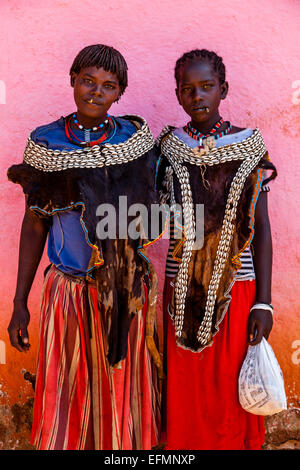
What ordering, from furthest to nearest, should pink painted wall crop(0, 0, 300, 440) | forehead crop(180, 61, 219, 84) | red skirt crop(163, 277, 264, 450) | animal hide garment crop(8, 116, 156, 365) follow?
1. pink painted wall crop(0, 0, 300, 440)
2. red skirt crop(163, 277, 264, 450)
3. forehead crop(180, 61, 219, 84)
4. animal hide garment crop(8, 116, 156, 365)

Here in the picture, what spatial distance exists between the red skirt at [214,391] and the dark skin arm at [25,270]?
649mm

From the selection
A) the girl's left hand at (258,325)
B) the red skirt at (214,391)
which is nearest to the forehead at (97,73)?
the red skirt at (214,391)

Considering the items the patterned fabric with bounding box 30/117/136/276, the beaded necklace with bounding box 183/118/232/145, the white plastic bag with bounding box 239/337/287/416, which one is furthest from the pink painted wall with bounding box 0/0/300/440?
the white plastic bag with bounding box 239/337/287/416

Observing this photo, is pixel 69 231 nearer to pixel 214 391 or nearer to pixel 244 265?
pixel 244 265

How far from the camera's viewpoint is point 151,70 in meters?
2.97

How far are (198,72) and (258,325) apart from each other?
1161 mm

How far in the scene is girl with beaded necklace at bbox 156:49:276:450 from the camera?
228 centimetres

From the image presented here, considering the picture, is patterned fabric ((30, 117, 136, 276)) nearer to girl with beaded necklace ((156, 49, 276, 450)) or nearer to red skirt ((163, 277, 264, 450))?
girl with beaded necklace ((156, 49, 276, 450))

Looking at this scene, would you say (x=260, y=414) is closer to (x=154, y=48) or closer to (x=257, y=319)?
(x=257, y=319)

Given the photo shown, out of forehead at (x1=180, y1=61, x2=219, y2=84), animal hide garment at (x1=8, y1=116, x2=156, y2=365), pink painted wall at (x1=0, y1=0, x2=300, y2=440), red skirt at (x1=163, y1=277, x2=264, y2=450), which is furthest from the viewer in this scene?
pink painted wall at (x1=0, y1=0, x2=300, y2=440)

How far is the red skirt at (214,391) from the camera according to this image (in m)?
2.38

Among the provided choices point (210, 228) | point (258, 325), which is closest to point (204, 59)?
point (210, 228)
